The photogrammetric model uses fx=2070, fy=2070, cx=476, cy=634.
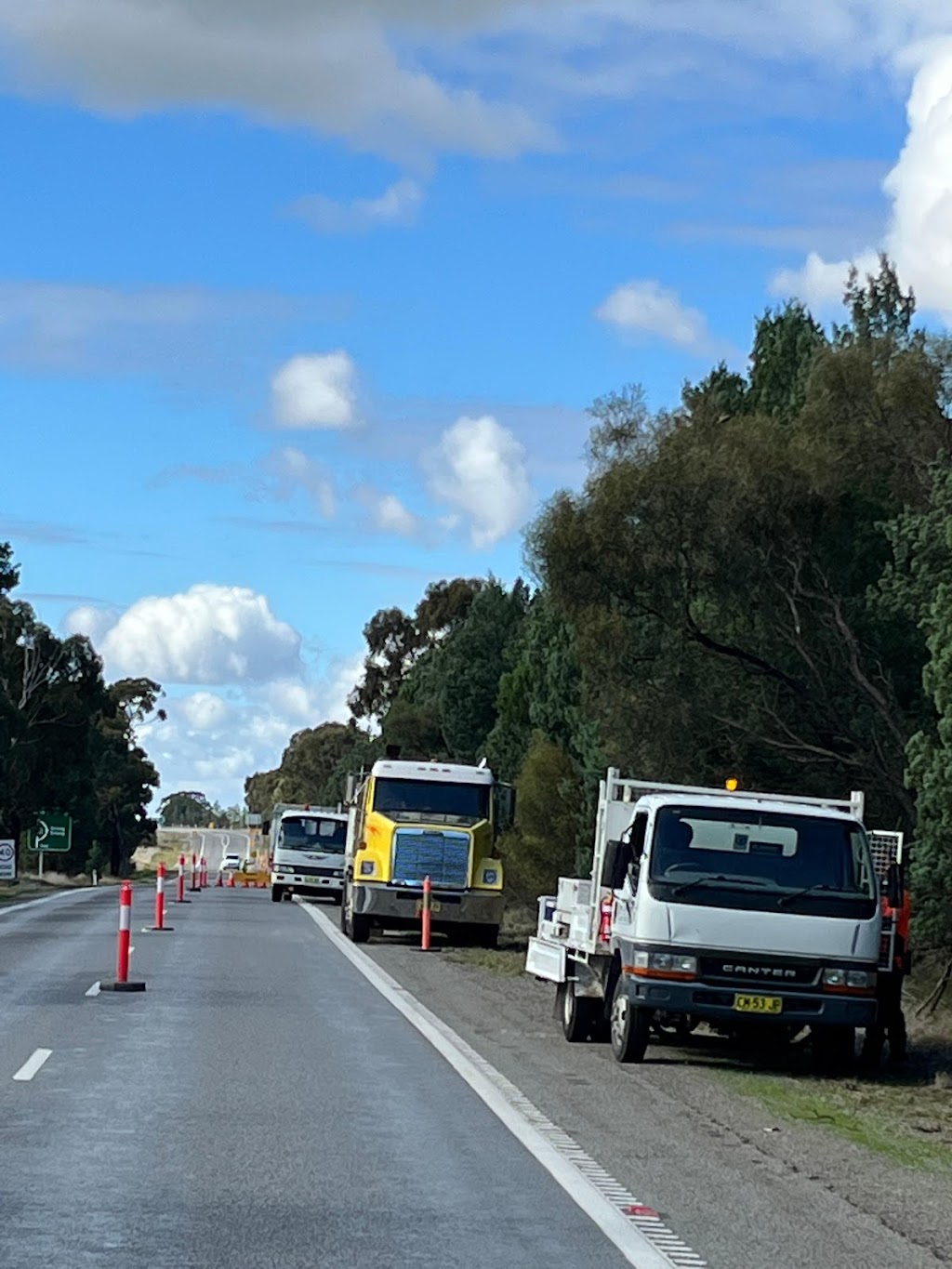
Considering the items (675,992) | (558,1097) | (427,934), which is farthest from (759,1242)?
(427,934)

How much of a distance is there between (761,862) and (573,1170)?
21.1 ft

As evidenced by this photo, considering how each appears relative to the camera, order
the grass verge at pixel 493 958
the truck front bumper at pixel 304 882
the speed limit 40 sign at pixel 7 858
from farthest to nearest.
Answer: the speed limit 40 sign at pixel 7 858 < the truck front bumper at pixel 304 882 < the grass verge at pixel 493 958

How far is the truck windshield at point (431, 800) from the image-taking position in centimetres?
3338

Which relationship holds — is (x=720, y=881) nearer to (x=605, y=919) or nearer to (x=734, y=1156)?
(x=605, y=919)

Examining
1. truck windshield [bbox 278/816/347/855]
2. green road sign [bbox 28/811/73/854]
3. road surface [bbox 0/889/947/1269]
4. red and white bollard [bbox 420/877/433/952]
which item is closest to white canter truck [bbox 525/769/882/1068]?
road surface [bbox 0/889/947/1269]

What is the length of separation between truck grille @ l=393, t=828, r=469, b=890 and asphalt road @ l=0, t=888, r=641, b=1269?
36.0 ft

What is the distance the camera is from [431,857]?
32.8 m

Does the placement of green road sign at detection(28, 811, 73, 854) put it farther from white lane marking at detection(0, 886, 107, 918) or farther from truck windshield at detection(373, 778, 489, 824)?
truck windshield at detection(373, 778, 489, 824)

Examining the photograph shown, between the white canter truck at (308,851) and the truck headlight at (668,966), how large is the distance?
125 feet

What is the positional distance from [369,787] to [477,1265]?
25.7 metres

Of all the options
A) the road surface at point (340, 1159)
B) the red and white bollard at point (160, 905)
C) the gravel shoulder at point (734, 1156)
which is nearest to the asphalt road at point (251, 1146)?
the road surface at point (340, 1159)

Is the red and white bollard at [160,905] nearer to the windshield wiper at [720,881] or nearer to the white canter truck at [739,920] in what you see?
the white canter truck at [739,920]

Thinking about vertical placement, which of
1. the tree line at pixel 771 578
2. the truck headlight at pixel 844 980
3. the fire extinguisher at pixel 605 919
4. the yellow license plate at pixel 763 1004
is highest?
the tree line at pixel 771 578

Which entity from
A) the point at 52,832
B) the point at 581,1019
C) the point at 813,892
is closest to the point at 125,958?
the point at 581,1019
